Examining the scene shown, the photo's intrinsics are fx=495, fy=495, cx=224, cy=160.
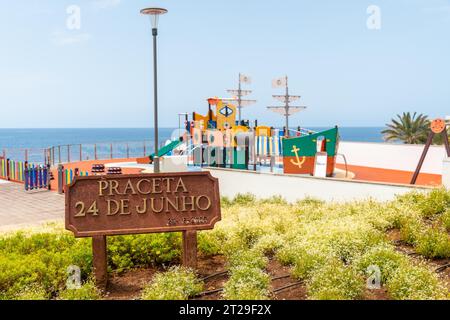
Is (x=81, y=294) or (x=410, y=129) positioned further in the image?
(x=410, y=129)

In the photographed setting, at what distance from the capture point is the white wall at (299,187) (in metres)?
15.3

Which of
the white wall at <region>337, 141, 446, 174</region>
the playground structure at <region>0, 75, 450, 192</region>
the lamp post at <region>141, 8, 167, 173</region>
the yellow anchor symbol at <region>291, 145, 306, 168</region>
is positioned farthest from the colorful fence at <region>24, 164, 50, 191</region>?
the white wall at <region>337, 141, 446, 174</region>

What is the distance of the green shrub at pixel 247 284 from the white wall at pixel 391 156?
18.0 m

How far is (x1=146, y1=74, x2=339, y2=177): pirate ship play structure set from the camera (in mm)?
21234

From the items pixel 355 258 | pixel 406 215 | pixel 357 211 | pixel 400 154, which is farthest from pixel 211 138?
pixel 355 258

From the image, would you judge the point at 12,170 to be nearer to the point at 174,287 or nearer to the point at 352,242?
the point at 174,287

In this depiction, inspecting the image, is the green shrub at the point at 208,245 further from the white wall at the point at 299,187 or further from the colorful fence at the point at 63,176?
the colorful fence at the point at 63,176

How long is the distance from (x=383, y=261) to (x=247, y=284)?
2.20m

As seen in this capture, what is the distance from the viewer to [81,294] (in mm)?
6879

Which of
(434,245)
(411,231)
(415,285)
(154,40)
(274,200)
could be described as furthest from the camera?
(274,200)

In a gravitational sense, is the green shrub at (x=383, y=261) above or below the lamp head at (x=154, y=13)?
below

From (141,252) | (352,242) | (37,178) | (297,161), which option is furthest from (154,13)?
(37,178)

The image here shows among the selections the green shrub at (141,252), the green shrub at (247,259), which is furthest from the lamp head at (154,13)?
the green shrub at (247,259)

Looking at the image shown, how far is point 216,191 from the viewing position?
8.07 m
